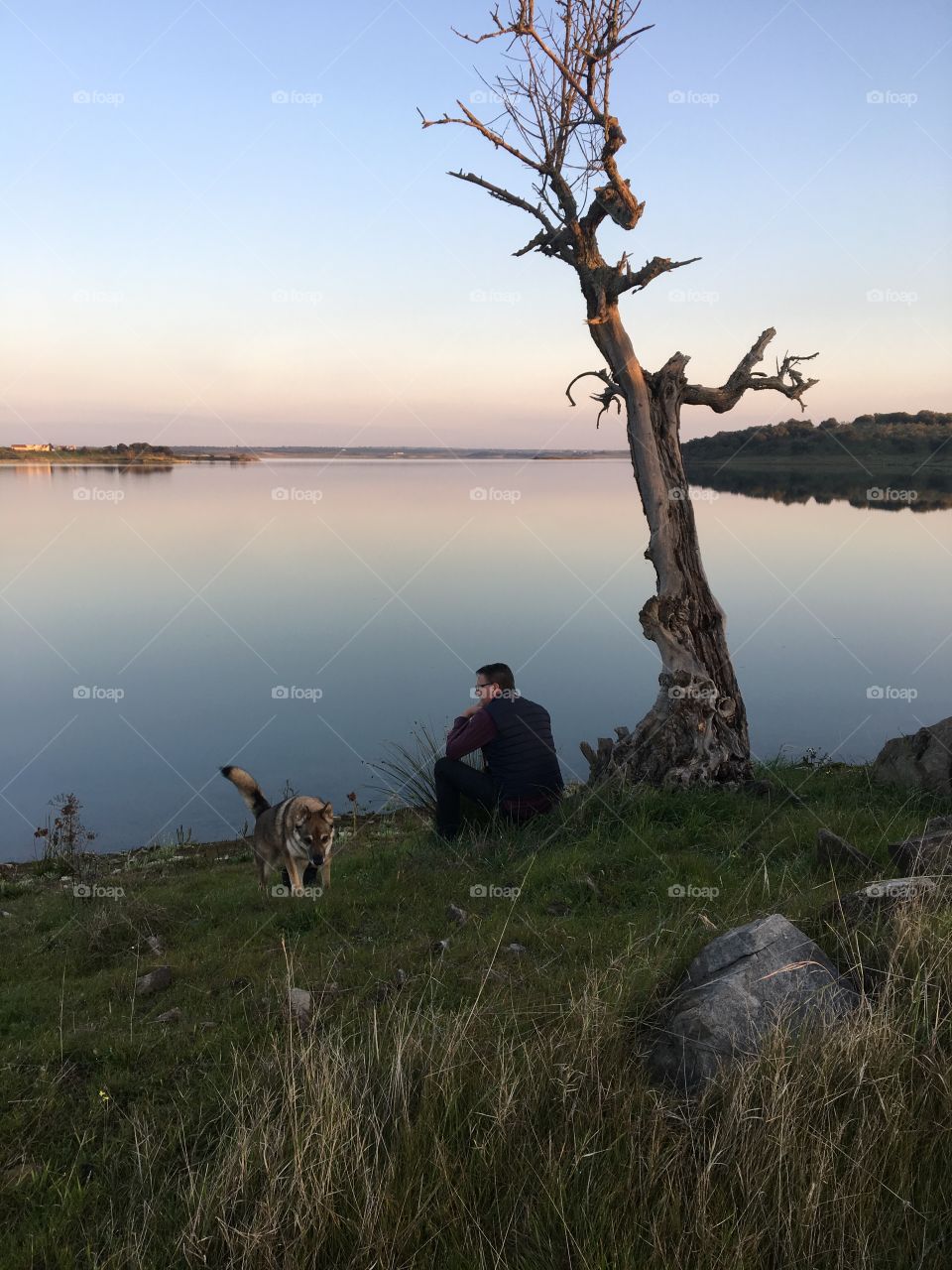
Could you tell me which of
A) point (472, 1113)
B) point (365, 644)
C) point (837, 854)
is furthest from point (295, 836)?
point (365, 644)

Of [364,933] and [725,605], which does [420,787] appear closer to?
[364,933]

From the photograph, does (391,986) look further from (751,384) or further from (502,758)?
(751,384)

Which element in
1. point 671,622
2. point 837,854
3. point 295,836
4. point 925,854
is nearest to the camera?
point 925,854

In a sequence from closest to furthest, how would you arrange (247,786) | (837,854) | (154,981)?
(154,981) < (837,854) < (247,786)

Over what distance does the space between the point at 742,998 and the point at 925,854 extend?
2.43 metres

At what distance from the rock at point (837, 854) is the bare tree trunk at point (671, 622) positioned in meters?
3.01

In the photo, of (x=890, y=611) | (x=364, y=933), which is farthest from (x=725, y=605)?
(x=364, y=933)

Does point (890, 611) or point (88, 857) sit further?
point (890, 611)

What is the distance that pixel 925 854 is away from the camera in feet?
19.2

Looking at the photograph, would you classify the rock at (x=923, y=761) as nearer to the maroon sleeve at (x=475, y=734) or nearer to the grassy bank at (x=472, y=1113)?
the grassy bank at (x=472, y=1113)

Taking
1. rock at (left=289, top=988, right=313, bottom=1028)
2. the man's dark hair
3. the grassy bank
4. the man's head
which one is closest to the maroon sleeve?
the man's head

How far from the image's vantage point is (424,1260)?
320 cm

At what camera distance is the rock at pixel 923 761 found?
8602 millimetres

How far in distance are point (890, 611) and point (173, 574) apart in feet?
71.6
